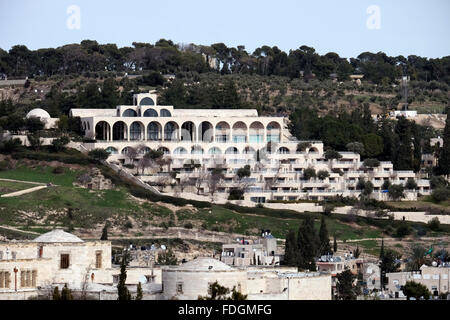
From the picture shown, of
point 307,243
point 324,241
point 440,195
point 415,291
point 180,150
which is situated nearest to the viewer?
point 415,291

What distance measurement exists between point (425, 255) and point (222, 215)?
52.9 ft

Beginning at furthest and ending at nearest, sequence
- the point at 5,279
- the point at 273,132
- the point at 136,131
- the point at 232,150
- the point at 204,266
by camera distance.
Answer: the point at 273,132
the point at 136,131
the point at 232,150
the point at 5,279
the point at 204,266

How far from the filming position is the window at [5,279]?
57.2m

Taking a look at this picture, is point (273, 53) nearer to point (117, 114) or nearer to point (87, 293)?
point (117, 114)

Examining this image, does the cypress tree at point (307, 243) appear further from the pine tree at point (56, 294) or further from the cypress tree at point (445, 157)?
the cypress tree at point (445, 157)

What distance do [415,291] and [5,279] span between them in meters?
21.1

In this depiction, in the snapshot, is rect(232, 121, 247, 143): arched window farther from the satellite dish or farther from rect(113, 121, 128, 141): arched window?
the satellite dish

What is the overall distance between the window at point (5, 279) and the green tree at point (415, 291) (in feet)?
66.7

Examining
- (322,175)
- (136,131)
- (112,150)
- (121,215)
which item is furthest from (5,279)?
(136,131)

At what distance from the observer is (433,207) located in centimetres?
10988

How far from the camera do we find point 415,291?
6812 cm

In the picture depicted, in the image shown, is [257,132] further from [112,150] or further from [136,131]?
[112,150]

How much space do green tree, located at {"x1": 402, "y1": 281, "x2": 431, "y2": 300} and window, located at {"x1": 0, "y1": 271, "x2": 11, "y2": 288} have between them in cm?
2033

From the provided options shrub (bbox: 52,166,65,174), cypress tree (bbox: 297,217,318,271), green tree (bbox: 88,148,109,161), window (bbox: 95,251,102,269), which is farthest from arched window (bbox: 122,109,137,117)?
window (bbox: 95,251,102,269)
